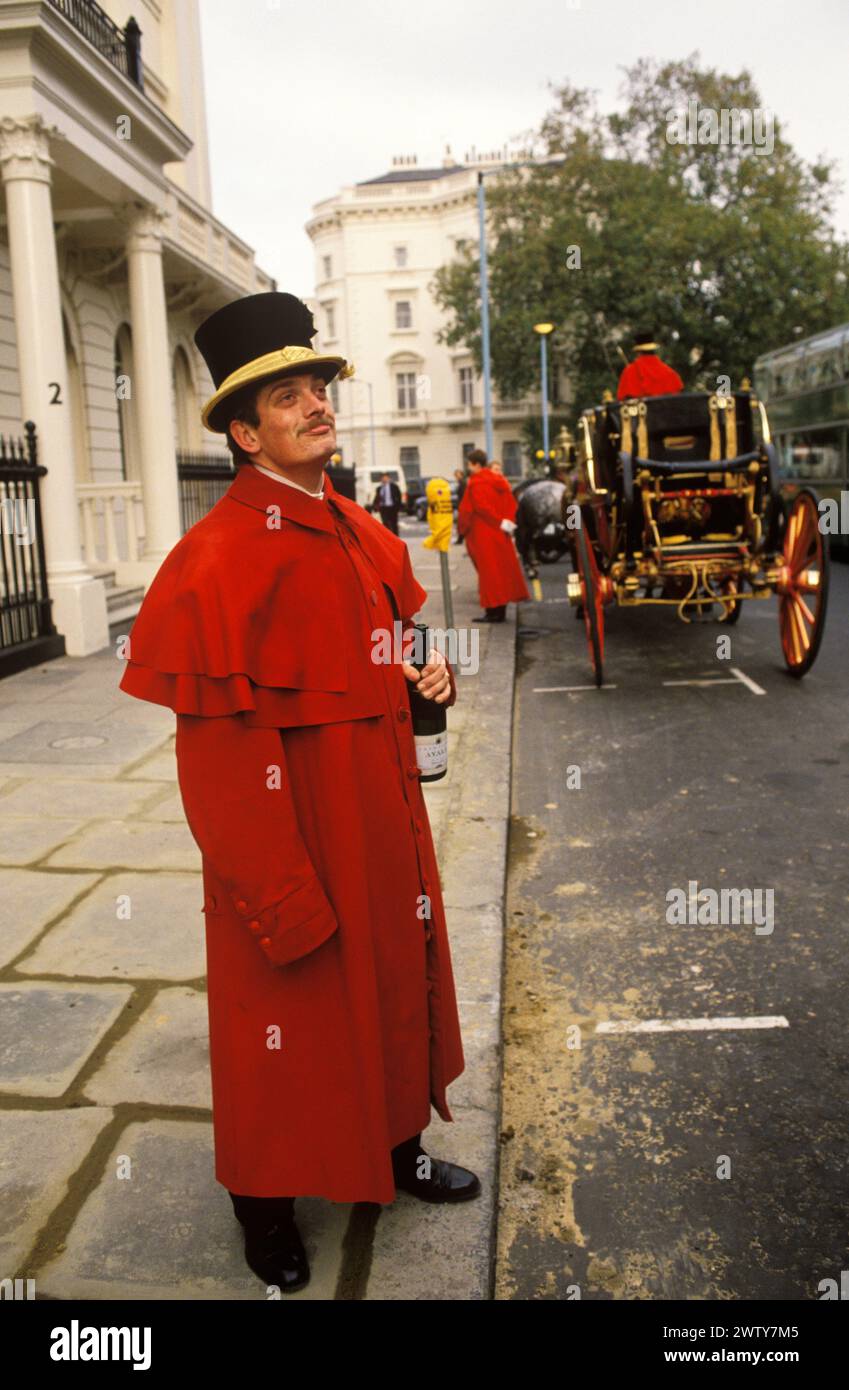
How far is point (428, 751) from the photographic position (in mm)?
2686

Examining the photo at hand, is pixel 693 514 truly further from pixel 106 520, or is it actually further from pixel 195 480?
pixel 195 480

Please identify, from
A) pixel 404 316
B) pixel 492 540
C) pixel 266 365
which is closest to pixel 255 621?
pixel 266 365

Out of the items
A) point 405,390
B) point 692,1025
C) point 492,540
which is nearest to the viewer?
point 692,1025

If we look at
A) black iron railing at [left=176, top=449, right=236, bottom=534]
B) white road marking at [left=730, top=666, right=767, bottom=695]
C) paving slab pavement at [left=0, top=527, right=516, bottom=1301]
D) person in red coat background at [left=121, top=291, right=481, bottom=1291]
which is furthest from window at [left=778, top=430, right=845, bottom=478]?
person in red coat background at [left=121, top=291, right=481, bottom=1291]

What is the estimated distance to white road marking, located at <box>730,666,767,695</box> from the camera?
851 cm

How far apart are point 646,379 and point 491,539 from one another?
112 inches

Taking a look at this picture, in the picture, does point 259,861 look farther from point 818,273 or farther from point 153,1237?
point 818,273

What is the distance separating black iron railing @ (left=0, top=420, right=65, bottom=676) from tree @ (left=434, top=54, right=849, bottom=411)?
27328 millimetres

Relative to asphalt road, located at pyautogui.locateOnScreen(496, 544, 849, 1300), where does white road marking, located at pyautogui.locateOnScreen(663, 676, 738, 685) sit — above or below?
above

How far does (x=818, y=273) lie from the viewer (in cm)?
3662

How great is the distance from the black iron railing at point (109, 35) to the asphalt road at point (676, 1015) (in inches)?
392

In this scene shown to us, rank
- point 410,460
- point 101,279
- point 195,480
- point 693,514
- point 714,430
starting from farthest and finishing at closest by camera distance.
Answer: point 410,460 < point 195,480 < point 101,279 < point 714,430 < point 693,514

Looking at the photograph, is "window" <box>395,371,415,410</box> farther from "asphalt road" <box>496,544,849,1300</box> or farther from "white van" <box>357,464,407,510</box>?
"asphalt road" <box>496,544,849,1300</box>
